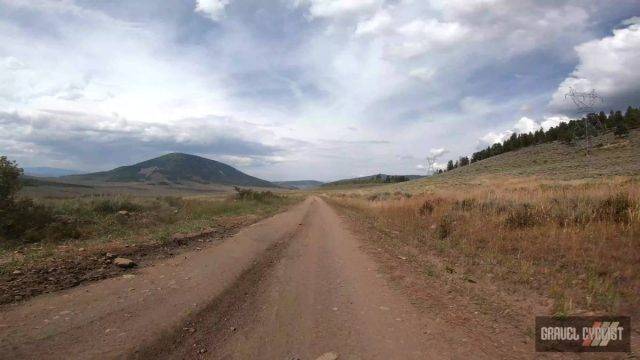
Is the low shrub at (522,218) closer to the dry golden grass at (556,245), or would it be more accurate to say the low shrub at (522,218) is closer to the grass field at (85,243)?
the dry golden grass at (556,245)

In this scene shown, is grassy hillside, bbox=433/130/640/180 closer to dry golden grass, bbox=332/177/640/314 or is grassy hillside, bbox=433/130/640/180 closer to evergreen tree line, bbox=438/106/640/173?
evergreen tree line, bbox=438/106/640/173

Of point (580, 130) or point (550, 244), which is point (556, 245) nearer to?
point (550, 244)

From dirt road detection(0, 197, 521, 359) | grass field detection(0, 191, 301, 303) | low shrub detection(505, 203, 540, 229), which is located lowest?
dirt road detection(0, 197, 521, 359)

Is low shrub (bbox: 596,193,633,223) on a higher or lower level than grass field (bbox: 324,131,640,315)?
higher

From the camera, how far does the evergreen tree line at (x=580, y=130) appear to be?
60.2m

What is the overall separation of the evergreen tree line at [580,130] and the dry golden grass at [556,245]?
36.3 m

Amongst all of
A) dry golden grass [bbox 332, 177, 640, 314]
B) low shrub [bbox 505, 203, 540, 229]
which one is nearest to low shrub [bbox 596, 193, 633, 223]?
Answer: dry golden grass [bbox 332, 177, 640, 314]

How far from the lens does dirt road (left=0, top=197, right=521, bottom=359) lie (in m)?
4.30

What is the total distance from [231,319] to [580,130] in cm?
7483

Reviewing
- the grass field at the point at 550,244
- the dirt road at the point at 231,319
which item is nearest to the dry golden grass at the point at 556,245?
the grass field at the point at 550,244

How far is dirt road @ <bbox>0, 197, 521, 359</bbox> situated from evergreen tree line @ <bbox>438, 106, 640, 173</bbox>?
4421 cm

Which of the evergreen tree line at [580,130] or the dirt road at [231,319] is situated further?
the evergreen tree line at [580,130]

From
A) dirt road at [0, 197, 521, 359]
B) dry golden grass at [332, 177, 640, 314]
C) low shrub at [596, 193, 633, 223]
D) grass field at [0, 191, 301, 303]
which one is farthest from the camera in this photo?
low shrub at [596, 193, 633, 223]

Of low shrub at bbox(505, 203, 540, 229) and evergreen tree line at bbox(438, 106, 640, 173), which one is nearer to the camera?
low shrub at bbox(505, 203, 540, 229)
